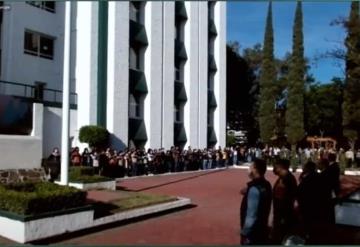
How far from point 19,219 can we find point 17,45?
1443cm

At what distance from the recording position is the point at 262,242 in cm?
600

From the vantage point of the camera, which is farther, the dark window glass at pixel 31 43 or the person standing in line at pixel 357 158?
the person standing in line at pixel 357 158

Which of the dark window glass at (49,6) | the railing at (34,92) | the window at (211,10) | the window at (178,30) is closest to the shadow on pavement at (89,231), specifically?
the railing at (34,92)

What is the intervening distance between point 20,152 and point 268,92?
17461 mm

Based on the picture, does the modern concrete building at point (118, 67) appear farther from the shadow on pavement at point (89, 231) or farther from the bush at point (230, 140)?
the shadow on pavement at point (89, 231)

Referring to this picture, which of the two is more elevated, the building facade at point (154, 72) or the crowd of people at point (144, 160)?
the building facade at point (154, 72)

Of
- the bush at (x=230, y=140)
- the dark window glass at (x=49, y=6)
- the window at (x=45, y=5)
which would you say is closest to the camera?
the window at (x=45, y=5)

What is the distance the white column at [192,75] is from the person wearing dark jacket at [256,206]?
26.7m

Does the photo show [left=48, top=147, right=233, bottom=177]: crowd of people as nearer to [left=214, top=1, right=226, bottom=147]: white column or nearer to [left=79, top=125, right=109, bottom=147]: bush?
[left=79, top=125, right=109, bottom=147]: bush

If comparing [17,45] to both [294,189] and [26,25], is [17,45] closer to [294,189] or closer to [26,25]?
[26,25]

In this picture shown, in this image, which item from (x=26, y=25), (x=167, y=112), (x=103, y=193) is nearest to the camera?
(x=103, y=193)

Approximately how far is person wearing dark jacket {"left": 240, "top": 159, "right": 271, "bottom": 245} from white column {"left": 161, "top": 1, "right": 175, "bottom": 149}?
23859mm

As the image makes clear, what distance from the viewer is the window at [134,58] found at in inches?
1085

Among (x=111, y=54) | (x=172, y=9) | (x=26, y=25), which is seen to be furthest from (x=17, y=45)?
(x=172, y=9)
